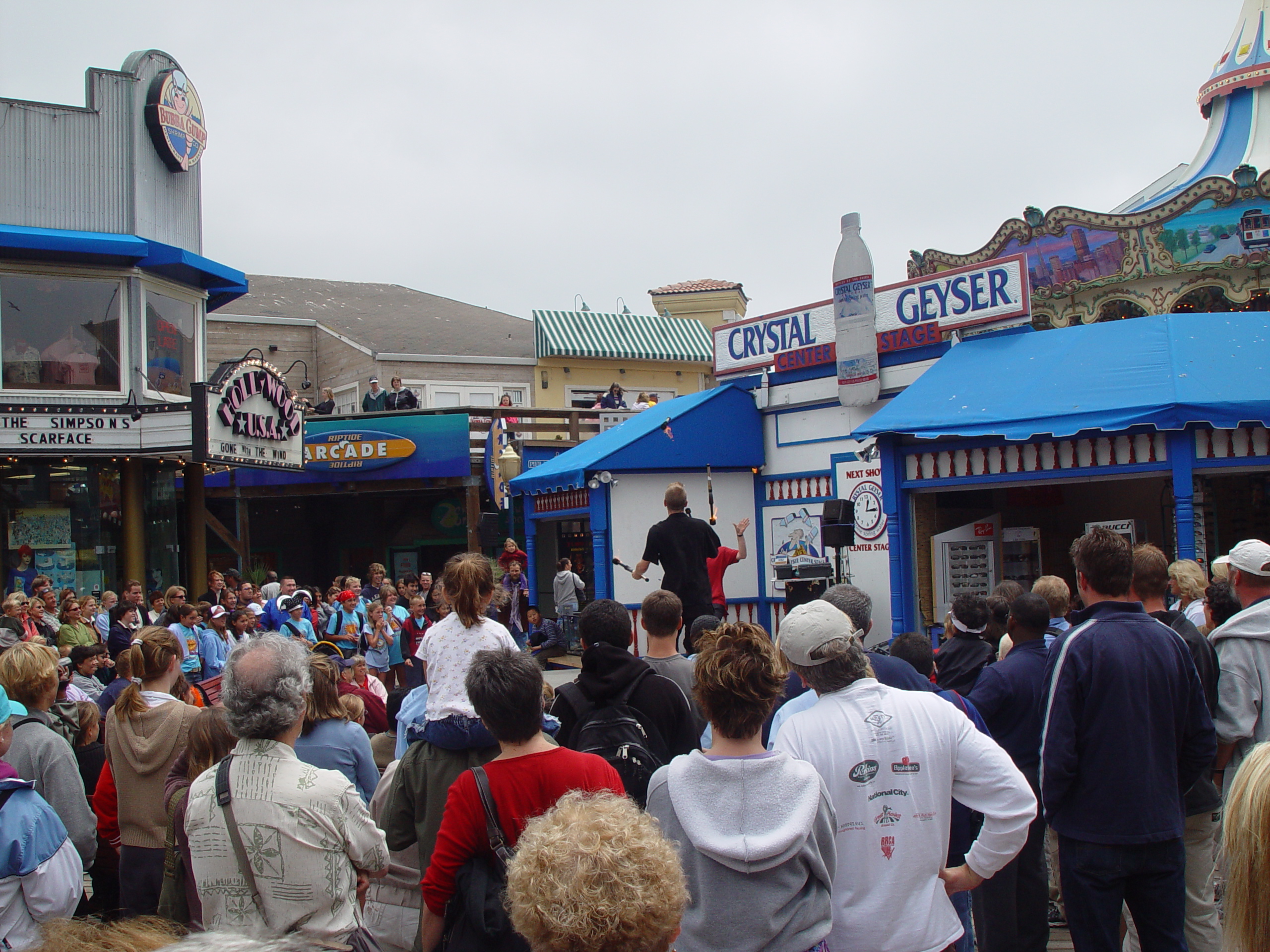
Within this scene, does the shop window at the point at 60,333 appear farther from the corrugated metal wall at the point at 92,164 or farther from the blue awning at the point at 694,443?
the blue awning at the point at 694,443

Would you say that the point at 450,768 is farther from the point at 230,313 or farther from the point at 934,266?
the point at 230,313

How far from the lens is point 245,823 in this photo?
9.36 feet

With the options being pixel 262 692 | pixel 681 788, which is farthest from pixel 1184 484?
pixel 262 692

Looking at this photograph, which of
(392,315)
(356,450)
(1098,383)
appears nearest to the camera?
(1098,383)

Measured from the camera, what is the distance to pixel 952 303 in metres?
12.8

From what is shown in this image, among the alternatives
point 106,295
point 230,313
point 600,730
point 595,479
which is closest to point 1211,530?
point 595,479

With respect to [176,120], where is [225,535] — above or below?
below

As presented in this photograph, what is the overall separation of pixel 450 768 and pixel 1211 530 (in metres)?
12.8

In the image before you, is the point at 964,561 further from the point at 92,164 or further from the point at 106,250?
the point at 92,164

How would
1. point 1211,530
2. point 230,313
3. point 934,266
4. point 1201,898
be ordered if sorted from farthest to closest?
point 230,313 → point 934,266 → point 1211,530 → point 1201,898

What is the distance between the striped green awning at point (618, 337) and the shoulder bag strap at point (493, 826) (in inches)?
882

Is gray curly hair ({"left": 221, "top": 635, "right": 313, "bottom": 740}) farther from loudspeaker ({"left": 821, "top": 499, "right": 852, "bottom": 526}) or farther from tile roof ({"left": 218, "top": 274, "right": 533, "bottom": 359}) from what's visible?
tile roof ({"left": 218, "top": 274, "right": 533, "bottom": 359})

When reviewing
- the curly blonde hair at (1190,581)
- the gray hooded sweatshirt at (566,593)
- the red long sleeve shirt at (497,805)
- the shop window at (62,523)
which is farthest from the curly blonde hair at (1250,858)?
the shop window at (62,523)

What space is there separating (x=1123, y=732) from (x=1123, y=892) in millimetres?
564
